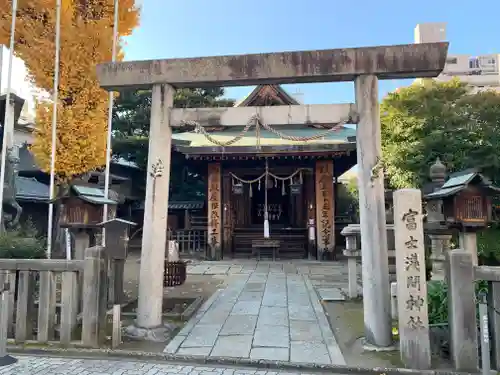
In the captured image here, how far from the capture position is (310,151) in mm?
13406

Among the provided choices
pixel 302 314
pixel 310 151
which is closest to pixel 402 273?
pixel 302 314

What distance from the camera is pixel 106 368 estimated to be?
409cm

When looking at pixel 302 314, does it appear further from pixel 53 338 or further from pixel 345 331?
pixel 53 338

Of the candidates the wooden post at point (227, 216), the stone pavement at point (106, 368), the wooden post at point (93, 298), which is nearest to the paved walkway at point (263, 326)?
the stone pavement at point (106, 368)

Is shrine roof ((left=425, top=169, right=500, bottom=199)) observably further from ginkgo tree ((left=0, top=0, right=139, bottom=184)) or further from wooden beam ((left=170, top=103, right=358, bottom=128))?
ginkgo tree ((left=0, top=0, right=139, bottom=184))

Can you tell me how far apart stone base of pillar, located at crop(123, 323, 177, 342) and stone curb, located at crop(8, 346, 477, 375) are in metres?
0.55

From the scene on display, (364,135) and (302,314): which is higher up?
(364,135)

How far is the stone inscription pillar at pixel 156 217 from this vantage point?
518cm

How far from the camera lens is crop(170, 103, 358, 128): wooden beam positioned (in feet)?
16.9

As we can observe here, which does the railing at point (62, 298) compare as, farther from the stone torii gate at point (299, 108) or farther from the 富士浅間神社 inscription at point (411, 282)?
the 富士浅間神社 inscription at point (411, 282)

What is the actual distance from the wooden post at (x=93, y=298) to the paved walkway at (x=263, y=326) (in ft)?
3.36

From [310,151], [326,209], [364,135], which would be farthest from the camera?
[326,209]

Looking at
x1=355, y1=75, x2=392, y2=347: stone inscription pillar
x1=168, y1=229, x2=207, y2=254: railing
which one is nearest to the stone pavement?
x1=355, y1=75, x2=392, y2=347: stone inscription pillar

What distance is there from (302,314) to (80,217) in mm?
4555
